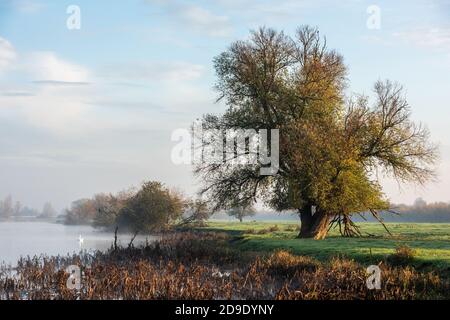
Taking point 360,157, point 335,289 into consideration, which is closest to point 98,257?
point 335,289

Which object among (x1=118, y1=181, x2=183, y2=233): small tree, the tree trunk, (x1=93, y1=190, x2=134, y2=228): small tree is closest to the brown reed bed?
the tree trunk

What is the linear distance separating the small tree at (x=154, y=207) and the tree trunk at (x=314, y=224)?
2867cm

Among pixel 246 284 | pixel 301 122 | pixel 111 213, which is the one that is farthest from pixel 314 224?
pixel 111 213

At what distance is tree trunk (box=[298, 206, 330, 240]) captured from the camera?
42375 millimetres

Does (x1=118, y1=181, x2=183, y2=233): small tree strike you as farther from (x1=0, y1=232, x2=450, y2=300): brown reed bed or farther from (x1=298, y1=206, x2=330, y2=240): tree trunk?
(x1=0, y1=232, x2=450, y2=300): brown reed bed

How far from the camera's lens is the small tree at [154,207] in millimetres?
68750

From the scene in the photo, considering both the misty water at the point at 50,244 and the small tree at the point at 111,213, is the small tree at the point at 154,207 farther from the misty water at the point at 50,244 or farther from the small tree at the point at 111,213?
the small tree at the point at 111,213

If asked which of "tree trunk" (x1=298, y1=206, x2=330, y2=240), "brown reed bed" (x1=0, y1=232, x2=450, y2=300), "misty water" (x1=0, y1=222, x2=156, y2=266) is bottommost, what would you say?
"misty water" (x1=0, y1=222, x2=156, y2=266)

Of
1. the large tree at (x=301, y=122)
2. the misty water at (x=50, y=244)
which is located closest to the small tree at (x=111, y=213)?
the misty water at (x=50, y=244)

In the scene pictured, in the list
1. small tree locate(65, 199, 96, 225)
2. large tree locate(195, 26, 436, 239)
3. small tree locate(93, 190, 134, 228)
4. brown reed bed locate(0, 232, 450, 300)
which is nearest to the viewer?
brown reed bed locate(0, 232, 450, 300)

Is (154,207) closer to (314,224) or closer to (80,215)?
(314,224)

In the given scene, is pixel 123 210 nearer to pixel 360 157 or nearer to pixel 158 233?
pixel 158 233

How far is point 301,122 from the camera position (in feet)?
134

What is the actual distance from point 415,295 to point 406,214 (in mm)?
104298
